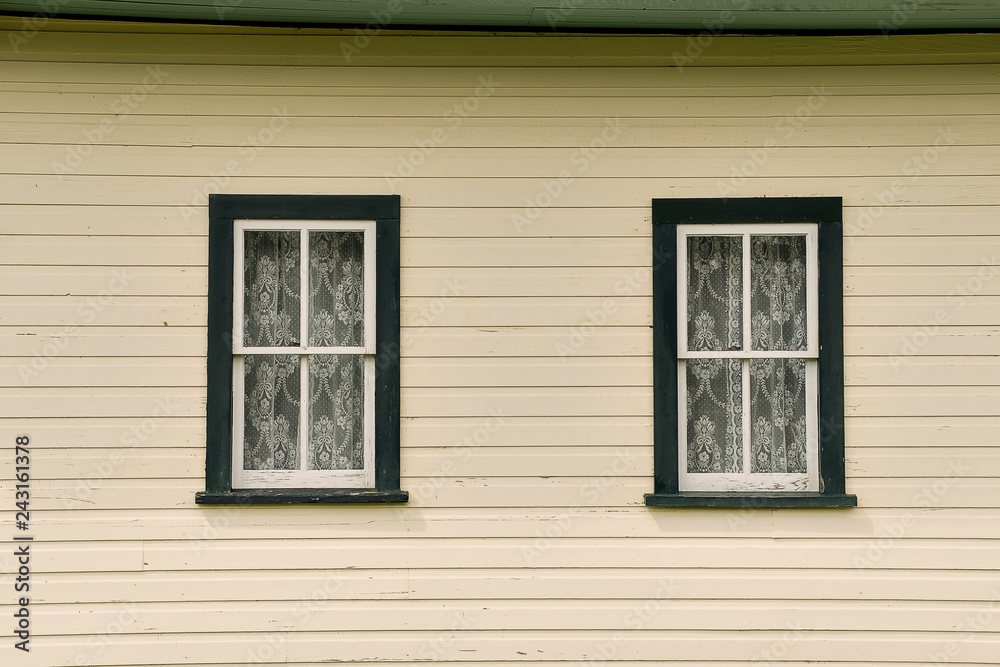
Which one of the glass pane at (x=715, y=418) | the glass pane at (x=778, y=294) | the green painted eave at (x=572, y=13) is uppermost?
the green painted eave at (x=572, y=13)

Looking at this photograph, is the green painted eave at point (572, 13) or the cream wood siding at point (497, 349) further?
the cream wood siding at point (497, 349)

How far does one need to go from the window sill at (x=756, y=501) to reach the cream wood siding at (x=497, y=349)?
0.28ft

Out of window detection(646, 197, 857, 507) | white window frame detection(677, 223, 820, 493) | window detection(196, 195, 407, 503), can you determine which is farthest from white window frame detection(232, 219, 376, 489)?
white window frame detection(677, 223, 820, 493)

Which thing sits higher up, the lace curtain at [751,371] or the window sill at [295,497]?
the lace curtain at [751,371]

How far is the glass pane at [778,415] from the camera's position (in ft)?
14.4

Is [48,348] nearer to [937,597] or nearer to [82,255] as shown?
Result: [82,255]

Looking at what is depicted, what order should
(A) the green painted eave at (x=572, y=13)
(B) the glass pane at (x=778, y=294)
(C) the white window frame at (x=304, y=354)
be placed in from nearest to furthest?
(A) the green painted eave at (x=572, y=13), (C) the white window frame at (x=304, y=354), (B) the glass pane at (x=778, y=294)

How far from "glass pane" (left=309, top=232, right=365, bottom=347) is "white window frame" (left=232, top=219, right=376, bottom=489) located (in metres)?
0.06

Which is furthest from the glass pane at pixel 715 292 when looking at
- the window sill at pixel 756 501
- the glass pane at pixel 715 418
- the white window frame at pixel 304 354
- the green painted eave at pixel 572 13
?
the white window frame at pixel 304 354

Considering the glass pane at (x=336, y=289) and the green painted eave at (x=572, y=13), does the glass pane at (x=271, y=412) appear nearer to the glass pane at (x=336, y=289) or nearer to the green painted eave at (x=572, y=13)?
the glass pane at (x=336, y=289)

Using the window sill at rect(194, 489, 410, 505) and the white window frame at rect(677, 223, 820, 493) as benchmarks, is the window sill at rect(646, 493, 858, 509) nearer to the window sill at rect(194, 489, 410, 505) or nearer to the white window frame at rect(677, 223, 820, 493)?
the white window frame at rect(677, 223, 820, 493)

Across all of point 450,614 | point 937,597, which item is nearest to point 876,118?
point 937,597

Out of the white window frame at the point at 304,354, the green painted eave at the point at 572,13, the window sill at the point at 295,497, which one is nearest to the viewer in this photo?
the green painted eave at the point at 572,13

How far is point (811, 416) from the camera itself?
171 inches
